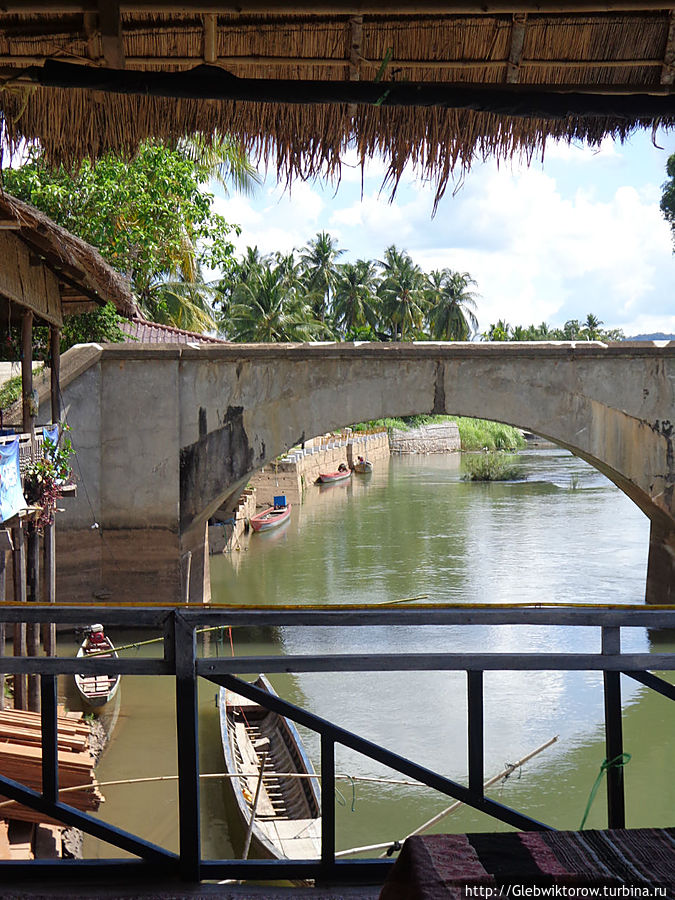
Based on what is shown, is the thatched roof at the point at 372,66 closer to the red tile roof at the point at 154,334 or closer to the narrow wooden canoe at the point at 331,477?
the red tile roof at the point at 154,334

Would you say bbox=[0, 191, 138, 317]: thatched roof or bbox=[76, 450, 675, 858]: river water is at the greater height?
bbox=[0, 191, 138, 317]: thatched roof

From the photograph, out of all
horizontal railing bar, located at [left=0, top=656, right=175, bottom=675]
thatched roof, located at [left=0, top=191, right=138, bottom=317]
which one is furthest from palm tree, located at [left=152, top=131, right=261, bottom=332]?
horizontal railing bar, located at [left=0, top=656, right=175, bottom=675]

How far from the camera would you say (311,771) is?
696 cm

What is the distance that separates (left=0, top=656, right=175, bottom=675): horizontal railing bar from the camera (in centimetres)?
243

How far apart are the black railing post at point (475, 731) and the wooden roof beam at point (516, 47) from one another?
6.64ft

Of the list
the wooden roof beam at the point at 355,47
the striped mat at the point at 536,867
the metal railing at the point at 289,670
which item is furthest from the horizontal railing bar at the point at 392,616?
the wooden roof beam at the point at 355,47

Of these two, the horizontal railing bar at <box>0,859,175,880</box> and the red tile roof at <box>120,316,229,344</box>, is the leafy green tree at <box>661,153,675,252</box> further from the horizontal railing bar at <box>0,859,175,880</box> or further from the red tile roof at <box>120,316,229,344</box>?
the horizontal railing bar at <box>0,859,175,880</box>

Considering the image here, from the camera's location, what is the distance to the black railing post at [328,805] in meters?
2.50

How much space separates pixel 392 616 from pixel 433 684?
8552 mm

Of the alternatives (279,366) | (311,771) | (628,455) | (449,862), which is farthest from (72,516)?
(449,862)

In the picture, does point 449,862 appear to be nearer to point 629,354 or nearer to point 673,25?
point 673,25

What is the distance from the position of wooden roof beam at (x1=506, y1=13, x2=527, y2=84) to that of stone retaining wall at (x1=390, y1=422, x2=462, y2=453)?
3958 centimetres

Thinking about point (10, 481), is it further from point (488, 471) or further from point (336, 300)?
point (336, 300)

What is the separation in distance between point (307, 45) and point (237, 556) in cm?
1576
